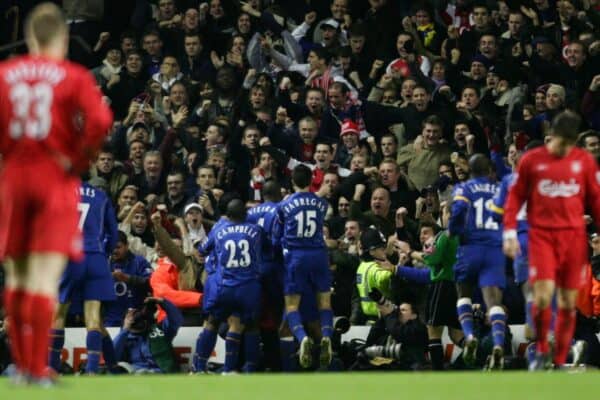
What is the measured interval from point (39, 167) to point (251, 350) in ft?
28.3

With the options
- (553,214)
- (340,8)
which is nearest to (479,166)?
(553,214)

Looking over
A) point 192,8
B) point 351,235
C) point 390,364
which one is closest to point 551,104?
point 351,235

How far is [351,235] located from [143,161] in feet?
12.2

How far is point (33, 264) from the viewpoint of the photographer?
30.3 ft

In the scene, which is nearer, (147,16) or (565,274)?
(565,274)

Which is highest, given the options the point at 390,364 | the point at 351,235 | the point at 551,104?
the point at 551,104

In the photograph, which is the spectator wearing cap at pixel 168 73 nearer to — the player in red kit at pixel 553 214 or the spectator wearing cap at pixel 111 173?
the spectator wearing cap at pixel 111 173

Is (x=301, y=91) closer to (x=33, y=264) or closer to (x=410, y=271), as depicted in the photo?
(x=410, y=271)

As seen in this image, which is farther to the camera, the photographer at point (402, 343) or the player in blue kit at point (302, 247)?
the player in blue kit at point (302, 247)

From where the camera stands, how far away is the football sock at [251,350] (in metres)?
17.6

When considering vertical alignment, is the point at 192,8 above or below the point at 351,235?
above

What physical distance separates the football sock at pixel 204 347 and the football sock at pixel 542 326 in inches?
214

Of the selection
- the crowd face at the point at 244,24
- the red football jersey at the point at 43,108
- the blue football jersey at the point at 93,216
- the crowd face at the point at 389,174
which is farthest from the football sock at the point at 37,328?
the crowd face at the point at 244,24

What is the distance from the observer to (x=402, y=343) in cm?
1725
